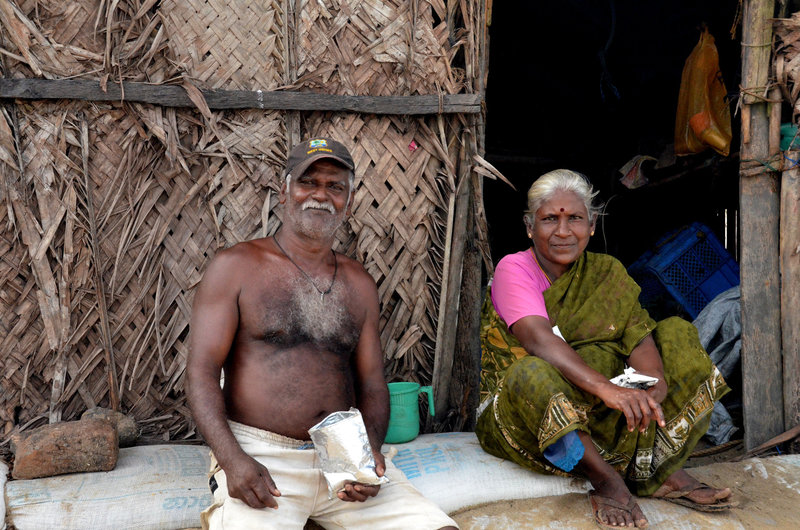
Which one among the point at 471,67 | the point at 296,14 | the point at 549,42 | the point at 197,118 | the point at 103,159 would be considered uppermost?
the point at 549,42

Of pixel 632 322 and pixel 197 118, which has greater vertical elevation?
pixel 197 118

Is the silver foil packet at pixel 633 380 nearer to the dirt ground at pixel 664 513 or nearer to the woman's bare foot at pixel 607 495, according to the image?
the woman's bare foot at pixel 607 495

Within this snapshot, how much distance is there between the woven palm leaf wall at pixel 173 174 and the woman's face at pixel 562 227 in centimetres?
65

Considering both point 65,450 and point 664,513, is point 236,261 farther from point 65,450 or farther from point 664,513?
Answer: point 664,513

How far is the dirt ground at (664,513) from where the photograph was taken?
2326mm

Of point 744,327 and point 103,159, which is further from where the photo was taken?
point 744,327

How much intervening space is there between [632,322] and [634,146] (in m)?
3.72

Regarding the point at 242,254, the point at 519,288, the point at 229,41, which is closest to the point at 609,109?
the point at 519,288

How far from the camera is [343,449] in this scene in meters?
1.82

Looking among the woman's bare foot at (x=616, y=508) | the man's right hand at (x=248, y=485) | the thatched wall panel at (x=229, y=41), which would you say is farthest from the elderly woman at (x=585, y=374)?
the thatched wall panel at (x=229, y=41)

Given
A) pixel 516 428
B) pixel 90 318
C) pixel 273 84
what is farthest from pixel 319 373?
pixel 273 84

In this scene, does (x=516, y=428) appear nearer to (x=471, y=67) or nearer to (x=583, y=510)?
(x=583, y=510)

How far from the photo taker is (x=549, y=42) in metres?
5.78

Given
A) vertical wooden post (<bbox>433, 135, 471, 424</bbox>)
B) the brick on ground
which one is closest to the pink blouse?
vertical wooden post (<bbox>433, 135, 471, 424</bbox>)
